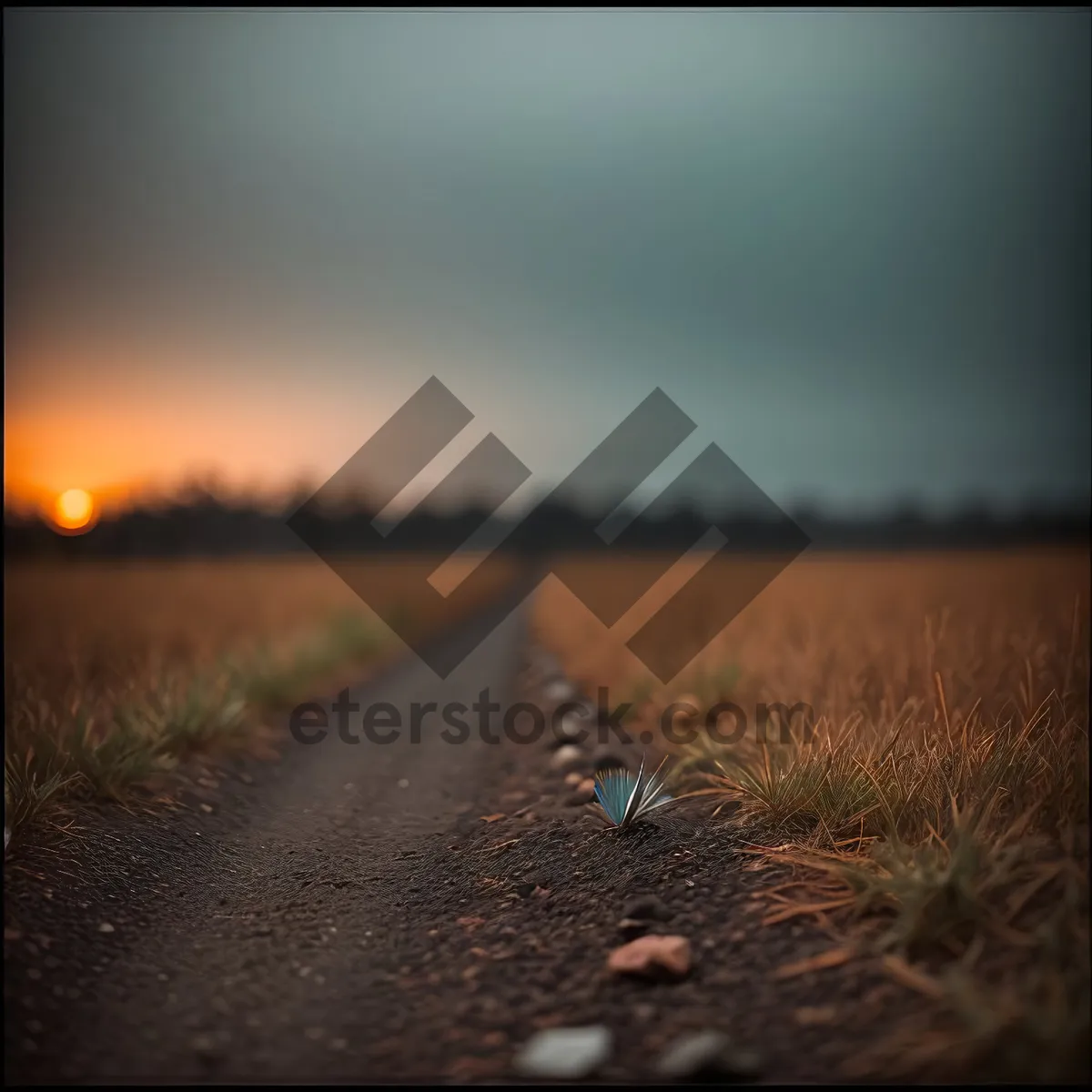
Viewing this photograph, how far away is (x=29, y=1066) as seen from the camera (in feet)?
6.73

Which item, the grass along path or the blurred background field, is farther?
the blurred background field

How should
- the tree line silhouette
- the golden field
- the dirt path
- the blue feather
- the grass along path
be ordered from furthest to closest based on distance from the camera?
1. the tree line silhouette
2. the grass along path
3. the blue feather
4. the dirt path
5. the golden field

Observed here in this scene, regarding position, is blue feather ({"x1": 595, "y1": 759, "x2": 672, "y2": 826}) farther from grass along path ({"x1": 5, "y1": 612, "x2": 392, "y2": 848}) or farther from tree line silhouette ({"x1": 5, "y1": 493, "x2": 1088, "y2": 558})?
tree line silhouette ({"x1": 5, "y1": 493, "x2": 1088, "y2": 558})

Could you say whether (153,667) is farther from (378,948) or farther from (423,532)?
(423,532)

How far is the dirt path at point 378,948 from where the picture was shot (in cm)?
206

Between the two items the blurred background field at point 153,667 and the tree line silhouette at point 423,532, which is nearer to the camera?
Answer: the blurred background field at point 153,667

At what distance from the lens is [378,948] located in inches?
107

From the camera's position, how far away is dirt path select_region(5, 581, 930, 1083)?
6.75 feet

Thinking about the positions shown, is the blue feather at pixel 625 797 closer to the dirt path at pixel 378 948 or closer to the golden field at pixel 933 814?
the dirt path at pixel 378 948

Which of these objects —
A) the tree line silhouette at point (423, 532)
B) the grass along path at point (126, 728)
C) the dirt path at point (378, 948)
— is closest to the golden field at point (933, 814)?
the dirt path at point (378, 948)

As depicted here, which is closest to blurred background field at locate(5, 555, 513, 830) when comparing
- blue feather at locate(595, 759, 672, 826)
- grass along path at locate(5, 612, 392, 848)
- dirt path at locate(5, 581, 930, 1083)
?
grass along path at locate(5, 612, 392, 848)

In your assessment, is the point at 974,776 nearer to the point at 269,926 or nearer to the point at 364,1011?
the point at 364,1011

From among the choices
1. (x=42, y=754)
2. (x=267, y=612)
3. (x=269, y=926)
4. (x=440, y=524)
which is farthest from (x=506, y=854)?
(x=440, y=524)

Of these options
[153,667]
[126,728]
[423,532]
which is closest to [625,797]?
[126,728]
